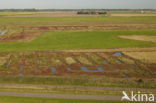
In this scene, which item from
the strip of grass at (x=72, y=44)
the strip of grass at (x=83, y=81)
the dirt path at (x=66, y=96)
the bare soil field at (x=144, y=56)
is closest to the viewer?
the dirt path at (x=66, y=96)

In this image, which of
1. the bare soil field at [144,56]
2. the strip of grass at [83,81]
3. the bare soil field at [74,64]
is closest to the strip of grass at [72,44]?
the bare soil field at [74,64]

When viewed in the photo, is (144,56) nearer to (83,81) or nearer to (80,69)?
(80,69)

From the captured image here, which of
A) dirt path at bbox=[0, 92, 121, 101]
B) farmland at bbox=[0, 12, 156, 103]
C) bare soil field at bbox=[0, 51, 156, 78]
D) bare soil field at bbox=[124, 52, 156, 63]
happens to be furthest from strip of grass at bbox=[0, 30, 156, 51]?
dirt path at bbox=[0, 92, 121, 101]

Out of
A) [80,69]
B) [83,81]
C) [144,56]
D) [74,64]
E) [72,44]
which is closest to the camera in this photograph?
[83,81]

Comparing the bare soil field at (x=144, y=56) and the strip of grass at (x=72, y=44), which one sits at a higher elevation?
the strip of grass at (x=72, y=44)

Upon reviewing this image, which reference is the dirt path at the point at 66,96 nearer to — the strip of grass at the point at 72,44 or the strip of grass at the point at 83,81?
the strip of grass at the point at 83,81

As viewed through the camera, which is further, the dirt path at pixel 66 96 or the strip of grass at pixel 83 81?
the strip of grass at pixel 83 81

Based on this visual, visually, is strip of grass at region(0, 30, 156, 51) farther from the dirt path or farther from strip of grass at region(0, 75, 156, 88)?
the dirt path

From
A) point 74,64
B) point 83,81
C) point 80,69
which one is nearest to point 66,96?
point 83,81

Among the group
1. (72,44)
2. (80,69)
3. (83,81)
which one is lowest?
(83,81)

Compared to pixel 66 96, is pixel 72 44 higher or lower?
higher

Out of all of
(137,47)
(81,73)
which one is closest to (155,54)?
(137,47)
